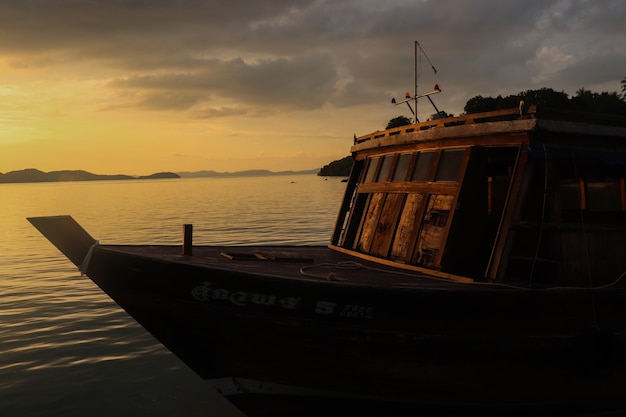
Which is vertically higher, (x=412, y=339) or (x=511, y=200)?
(x=511, y=200)

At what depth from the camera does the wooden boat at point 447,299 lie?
6.96m

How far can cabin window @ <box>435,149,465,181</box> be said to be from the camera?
327 inches

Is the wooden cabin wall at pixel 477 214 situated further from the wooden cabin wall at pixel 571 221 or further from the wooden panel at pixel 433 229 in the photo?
the wooden cabin wall at pixel 571 221

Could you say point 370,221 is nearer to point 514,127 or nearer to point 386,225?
point 386,225

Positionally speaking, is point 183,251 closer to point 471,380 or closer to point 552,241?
point 471,380

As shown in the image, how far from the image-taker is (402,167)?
9.67 metres

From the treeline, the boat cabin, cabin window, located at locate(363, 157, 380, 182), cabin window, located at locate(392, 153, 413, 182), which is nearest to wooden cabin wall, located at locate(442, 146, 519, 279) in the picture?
the boat cabin

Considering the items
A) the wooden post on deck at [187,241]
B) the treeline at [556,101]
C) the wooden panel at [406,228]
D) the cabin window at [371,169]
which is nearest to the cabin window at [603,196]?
the wooden panel at [406,228]

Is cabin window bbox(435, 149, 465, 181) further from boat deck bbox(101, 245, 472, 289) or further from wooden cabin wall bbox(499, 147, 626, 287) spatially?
boat deck bbox(101, 245, 472, 289)

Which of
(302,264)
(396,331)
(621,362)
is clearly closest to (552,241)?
(621,362)

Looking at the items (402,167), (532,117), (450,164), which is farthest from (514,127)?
(402,167)

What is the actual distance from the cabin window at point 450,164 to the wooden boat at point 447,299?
0.08 ft

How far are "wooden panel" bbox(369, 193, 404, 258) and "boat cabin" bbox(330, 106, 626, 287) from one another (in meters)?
0.02

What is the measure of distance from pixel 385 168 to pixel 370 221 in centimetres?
108
